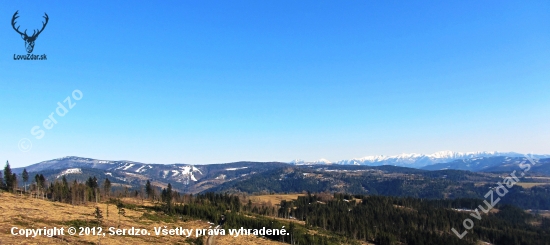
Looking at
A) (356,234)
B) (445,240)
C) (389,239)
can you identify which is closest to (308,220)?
(356,234)

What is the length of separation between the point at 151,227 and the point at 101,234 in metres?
23.9

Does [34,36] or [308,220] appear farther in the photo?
[308,220]

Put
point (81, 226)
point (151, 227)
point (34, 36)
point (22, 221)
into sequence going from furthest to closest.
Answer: point (151, 227), point (81, 226), point (22, 221), point (34, 36)

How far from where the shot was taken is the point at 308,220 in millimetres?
195250

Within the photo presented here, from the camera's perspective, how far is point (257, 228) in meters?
140

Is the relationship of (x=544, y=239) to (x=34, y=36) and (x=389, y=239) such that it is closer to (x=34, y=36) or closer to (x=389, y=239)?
(x=389, y=239)

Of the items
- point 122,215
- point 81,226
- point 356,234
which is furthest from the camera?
point 356,234

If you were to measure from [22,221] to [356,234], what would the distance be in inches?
5984

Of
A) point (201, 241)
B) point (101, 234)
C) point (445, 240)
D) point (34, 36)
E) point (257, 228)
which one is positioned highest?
point (34, 36)

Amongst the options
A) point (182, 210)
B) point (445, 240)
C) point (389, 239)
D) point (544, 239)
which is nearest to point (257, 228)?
point (182, 210)

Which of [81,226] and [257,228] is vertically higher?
[81,226]

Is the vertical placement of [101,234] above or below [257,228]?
above

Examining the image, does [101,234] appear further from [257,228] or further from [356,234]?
[356,234]

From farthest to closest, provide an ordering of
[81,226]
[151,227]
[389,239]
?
[389,239]
[151,227]
[81,226]
